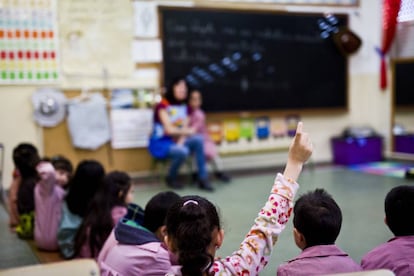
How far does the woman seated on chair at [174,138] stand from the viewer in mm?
4809

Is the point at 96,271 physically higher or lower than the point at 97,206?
higher

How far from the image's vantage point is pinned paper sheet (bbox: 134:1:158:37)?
512 cm

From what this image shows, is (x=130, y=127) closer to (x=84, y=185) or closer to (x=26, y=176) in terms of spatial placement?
(x=26, y=176)

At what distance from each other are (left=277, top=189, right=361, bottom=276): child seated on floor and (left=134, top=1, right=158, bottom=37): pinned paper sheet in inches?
150

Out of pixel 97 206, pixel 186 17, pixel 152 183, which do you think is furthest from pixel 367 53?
pixel 97 206

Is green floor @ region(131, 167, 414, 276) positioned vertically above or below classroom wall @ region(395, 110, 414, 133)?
below

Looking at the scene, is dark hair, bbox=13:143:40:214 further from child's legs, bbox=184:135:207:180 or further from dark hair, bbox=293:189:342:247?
dark hair, bbox=293:189:342:247

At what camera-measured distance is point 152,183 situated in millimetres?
5074

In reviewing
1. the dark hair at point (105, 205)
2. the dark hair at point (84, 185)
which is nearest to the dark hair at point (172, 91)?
the dark hair at point (84, 185)

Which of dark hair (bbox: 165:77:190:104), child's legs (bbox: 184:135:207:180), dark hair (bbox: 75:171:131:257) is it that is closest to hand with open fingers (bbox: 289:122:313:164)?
dark hair (bbox: 75:171:131:257)

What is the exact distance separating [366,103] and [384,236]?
3642mm

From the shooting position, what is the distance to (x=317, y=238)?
1582mm

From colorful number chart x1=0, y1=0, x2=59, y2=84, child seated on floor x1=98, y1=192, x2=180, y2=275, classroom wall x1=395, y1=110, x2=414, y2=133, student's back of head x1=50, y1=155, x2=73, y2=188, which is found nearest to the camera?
child seated on floor x1=98, y1=192, x2=180, y2=275

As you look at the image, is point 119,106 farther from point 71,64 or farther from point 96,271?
point 96,271
